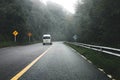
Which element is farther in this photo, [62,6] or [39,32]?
[62,6]

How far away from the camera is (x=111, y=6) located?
103ft

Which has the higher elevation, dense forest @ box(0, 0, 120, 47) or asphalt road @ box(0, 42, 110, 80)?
dense forest @ box(0, 0, 120, 47)

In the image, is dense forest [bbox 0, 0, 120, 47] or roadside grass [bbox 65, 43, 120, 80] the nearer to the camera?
roadside grass [bbox 65, 43, 120, 80]

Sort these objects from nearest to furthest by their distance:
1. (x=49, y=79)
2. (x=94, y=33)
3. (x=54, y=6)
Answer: (x=49, y=79) → (x=94, y=33) → (x=54, y=6)

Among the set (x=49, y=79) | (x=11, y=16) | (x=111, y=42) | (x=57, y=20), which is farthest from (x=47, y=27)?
(x=49, y=79)

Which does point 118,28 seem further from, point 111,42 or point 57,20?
point 57,20

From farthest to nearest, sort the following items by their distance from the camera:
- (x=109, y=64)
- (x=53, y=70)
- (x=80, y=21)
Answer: (x=80, y=21), (x=109, y=64), (x=53, y=70)

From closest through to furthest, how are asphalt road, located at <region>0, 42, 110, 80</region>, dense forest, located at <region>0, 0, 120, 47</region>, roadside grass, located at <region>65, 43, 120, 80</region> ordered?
1. asphalt road, located at <region>0, 42, 110, 80</region>
2. roadside grass, located at <region>65, 43, 120, 80</region>
3. dense forest, located at <region>0, 0, 120, 47</region>

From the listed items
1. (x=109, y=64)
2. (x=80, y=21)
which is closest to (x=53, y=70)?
(x=109, y=64)

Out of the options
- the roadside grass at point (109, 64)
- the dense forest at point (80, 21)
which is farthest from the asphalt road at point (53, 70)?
the dense forest at point (80, 21)

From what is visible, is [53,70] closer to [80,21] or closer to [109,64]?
[109,64]

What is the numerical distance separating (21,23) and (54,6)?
86145 mm

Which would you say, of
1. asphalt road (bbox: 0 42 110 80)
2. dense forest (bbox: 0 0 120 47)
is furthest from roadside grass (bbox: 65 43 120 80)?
dense forest (bbox: 0 0 120 47)

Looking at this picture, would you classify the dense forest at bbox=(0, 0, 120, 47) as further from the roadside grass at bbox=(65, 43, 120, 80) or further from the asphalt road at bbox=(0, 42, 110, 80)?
the asphalt road at bbox=(0, 42, 110, 80)
